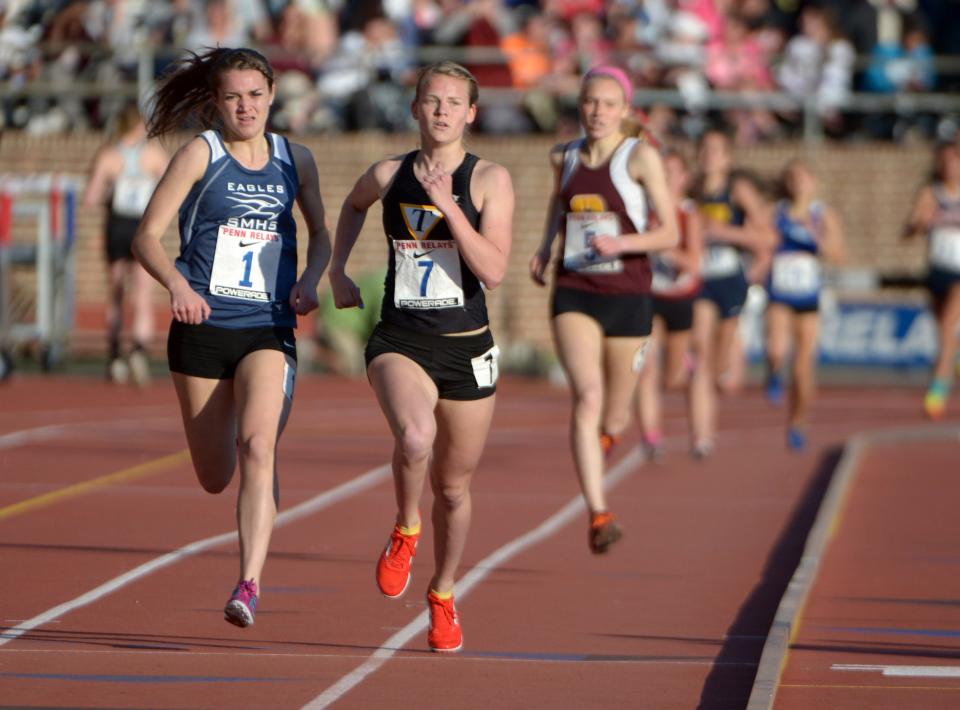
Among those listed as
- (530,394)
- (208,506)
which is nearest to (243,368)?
(208,506)

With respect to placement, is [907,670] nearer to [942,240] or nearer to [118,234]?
[942,240]

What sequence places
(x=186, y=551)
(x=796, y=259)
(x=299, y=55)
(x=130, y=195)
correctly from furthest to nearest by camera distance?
(x=299, y=55) < (x=130, y=195) < (x=796, y=259) < (x=186, y=551)

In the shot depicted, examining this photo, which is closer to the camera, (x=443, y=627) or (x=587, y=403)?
(x=443, y=627)

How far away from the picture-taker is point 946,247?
16.3 meters

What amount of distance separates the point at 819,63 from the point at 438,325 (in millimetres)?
16457

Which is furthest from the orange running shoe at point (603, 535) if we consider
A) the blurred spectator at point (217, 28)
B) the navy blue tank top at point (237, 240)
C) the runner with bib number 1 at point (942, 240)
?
the blurred spectator at point (217, 28)

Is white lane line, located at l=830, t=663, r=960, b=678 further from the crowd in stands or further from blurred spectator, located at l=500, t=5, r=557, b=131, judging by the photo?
blurred spectator, located at l=500, t=5, r=557, b=131

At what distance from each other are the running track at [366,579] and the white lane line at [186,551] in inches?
0.9

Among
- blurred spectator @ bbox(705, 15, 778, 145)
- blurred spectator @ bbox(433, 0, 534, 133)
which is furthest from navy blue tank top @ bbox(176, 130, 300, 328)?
blurred spectator @ bbox(705, 15, 778, 145)

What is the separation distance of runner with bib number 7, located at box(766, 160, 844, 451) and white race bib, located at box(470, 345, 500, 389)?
7852mm

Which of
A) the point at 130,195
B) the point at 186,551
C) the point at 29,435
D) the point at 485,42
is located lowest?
the point at 29,435

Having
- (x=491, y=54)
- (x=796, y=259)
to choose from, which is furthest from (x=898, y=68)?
(x=796, y=259)

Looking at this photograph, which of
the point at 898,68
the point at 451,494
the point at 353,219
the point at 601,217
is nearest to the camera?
the point at 451,494

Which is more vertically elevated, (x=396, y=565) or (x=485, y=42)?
(x=485, y=42)
